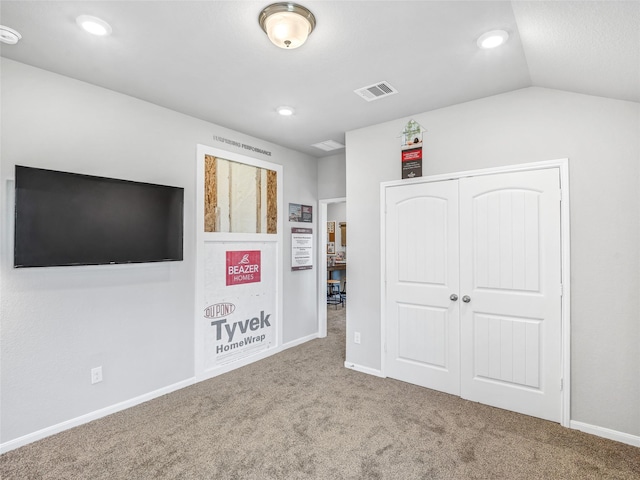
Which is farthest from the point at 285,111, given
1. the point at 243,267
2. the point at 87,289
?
the point at 87,289

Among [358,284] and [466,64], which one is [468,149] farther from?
[358,284]

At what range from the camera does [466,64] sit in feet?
8.00

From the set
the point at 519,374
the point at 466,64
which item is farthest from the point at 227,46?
the point at 519,374

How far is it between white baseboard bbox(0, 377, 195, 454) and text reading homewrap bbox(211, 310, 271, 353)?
1.76 ft

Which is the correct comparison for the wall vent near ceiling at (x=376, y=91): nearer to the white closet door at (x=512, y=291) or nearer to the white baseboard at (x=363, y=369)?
the white closet door at (x=512, y=291)

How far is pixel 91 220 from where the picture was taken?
2604mm

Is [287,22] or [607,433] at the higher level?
[287,22]

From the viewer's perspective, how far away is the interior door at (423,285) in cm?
319

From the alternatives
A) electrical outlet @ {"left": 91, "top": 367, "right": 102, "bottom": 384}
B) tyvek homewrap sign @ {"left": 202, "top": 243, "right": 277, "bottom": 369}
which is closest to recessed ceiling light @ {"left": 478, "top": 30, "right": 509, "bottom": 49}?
tyvek homewrap sign @ {"left": 202, "top": 243, "right": 277, "bottom": 369}

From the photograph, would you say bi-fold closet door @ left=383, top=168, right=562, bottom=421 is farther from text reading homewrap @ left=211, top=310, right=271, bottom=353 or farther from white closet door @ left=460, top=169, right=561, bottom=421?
text reading homewrap @ left=211, top=310, right=271, bottom=353

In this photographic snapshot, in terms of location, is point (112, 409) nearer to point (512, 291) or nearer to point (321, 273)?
point (321, 273)

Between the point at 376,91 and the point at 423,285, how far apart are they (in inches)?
74.9

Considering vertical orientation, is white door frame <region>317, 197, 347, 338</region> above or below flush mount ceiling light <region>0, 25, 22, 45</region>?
below

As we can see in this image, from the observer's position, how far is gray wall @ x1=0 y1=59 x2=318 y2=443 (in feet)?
7.77
